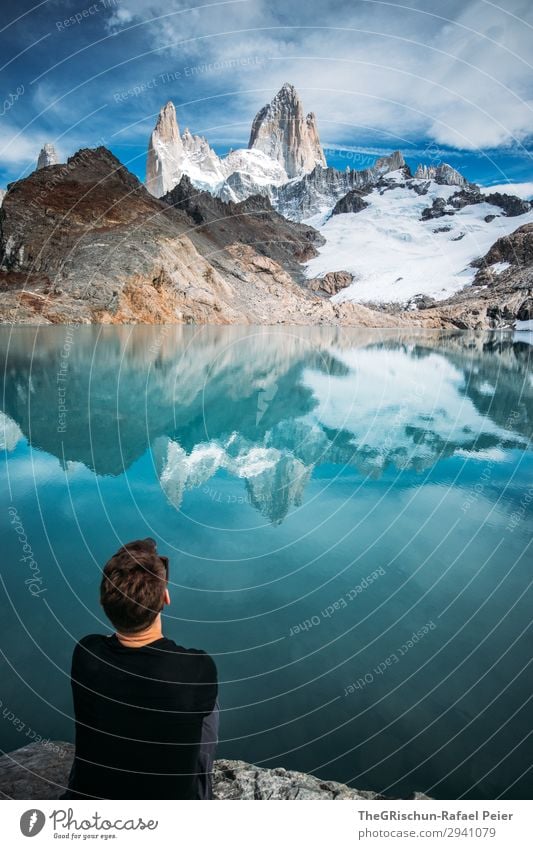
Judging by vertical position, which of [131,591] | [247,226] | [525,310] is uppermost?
[247,226]

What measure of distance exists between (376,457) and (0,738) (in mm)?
9334

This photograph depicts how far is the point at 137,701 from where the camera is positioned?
1862 millimetres

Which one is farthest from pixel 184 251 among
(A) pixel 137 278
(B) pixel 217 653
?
(B) pixel 217 653

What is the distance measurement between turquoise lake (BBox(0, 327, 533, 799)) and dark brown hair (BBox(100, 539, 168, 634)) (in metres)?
2.00

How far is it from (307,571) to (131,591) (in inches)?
171

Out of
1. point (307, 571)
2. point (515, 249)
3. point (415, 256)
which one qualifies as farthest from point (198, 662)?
point (415, 256)

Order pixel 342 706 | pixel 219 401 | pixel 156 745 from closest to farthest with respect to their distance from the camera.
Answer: pixel 156 745 < pixel 342 706 < pixel 219 401

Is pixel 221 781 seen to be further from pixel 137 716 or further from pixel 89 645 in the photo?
pixel 89 645

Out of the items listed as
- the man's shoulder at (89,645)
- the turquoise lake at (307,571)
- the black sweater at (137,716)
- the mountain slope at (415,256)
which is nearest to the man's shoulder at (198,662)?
the black sweater at (137,716)

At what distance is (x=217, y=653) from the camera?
14.1 ft

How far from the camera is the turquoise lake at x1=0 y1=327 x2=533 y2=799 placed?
3473 mm

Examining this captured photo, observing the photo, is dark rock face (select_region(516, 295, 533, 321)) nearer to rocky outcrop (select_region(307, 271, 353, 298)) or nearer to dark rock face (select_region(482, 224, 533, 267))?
dark rock face (select_region(482, 224, 533, 267))

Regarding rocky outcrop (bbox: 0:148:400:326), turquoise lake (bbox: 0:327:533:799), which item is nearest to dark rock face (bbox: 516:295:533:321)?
rocky outcrop (bbox: 0:148:400:326)

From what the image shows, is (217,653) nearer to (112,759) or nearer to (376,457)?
(112,759)
